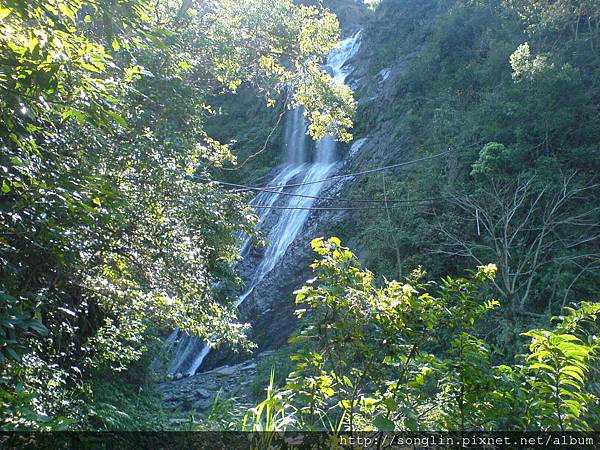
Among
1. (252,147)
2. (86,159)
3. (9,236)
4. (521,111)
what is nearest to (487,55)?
(521,111)

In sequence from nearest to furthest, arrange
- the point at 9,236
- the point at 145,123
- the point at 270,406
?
Answer: the point at 270,406 → the point at 9,236 → the point at 145,123

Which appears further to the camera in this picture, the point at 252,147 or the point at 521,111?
the point at 252,147

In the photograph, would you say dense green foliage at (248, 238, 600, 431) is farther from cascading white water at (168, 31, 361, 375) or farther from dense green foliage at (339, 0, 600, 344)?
cascading white water at (168, 31, 361, 375)

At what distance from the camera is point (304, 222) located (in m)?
19.0

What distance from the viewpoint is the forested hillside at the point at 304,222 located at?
2.82 metres

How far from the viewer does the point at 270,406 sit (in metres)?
2.63

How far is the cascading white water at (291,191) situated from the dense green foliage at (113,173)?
23.7 feet

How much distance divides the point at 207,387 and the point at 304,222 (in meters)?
7.05

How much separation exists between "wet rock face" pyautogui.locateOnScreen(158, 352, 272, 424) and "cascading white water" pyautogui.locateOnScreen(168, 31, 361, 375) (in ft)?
4.05

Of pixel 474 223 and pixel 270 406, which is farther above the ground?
pixel 270 406

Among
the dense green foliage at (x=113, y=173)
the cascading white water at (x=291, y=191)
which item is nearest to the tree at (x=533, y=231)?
the dense green foliage at (x=113, y=173)

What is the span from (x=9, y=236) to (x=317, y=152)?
21.5m

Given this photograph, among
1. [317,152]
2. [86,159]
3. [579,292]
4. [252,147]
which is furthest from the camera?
[252,147]

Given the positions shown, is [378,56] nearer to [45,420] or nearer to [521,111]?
[521,111]
